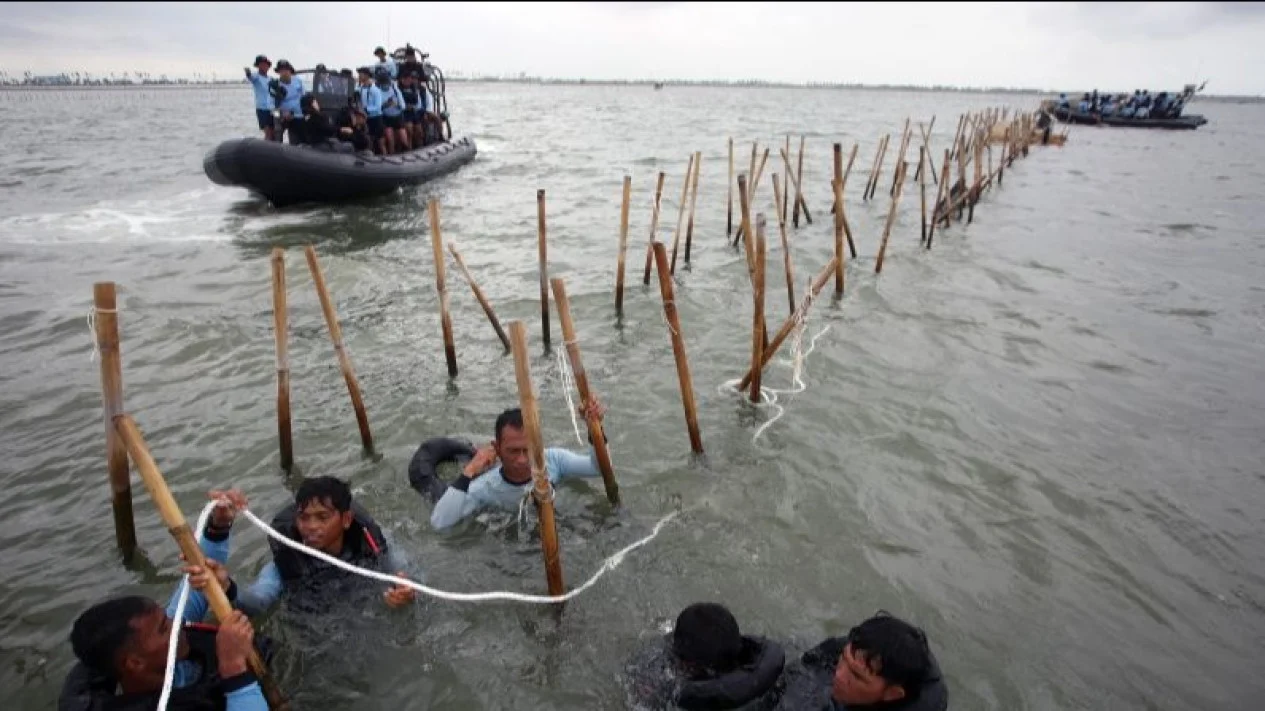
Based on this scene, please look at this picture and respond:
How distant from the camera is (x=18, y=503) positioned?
18.7 ft

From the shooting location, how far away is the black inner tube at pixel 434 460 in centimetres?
571

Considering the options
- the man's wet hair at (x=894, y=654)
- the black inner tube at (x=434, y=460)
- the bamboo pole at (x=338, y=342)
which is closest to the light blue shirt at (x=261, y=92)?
the bamboo pole at (x=338, y=342)

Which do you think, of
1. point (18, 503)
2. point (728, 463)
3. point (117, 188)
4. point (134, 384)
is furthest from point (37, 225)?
point (728, 463)

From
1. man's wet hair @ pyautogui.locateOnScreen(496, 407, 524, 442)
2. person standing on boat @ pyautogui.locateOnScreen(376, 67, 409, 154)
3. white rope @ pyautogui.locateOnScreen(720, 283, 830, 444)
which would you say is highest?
person standing on boat @ pyautogui.locateOnScreen(376, 67, 409, 154)

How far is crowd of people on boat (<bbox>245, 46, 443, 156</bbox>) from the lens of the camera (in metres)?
16.5

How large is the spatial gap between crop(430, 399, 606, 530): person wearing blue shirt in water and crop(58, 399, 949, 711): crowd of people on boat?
0.02 meters

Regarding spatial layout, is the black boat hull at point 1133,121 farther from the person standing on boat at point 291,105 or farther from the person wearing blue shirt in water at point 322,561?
the person wearing blue shirt in water at point 322,561

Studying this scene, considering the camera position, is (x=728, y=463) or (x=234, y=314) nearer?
(x=728, y=463)

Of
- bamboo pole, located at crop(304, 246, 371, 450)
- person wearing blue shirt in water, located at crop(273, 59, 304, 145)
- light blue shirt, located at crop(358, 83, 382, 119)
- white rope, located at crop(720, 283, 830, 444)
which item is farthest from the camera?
light blue shirt, located at crop(358, 83, 382, 119)

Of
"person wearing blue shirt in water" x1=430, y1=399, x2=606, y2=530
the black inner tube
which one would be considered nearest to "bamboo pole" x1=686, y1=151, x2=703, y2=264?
the black inner tube

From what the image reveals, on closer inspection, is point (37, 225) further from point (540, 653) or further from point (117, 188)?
point (540, 653)

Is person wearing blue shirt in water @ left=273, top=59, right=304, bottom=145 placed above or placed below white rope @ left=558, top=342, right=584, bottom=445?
above

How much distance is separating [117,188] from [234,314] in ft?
50.4

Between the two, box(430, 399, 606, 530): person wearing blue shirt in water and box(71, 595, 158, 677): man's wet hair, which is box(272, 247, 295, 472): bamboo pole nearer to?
box(430, 399, 606, 530): person wearing blue shirt in water
